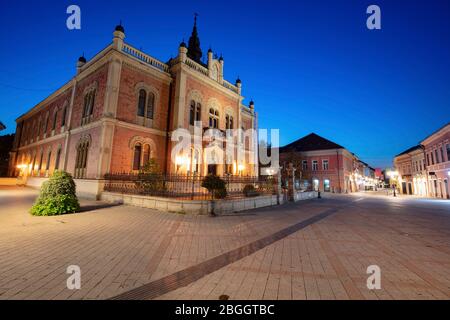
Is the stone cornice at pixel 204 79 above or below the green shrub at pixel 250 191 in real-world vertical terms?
above

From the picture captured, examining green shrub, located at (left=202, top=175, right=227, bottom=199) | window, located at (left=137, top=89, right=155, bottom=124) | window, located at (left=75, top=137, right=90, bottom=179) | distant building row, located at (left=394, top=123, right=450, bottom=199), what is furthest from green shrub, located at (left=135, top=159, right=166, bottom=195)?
distant building row, located at (left=394, top=123, right=450, bottom=199)

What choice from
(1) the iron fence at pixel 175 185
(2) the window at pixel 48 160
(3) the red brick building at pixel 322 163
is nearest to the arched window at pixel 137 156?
(1) the iron fence at pixel 175 185

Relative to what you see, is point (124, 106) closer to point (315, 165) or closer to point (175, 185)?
point (175, 185)

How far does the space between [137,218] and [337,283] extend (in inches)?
292

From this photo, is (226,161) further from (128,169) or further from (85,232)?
(85,232)

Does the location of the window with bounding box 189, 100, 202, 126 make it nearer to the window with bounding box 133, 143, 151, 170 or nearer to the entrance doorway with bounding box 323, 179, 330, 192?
the window with bounding box 133, 143, 151, 170

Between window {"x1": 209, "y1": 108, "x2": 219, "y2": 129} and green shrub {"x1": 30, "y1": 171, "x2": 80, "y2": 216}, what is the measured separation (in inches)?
559

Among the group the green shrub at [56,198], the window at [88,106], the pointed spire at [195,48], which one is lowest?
the green shrub at [56,198]

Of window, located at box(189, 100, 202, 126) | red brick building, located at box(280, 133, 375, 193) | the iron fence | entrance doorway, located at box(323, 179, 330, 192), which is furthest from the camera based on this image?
entrance doorway, located at box(323, 179, 330, 192)

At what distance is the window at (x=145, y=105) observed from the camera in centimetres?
1716

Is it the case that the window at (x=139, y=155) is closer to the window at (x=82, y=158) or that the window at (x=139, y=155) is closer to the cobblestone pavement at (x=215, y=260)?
the window at (x=82, y=158)

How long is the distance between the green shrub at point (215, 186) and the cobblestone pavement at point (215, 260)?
10.1ft

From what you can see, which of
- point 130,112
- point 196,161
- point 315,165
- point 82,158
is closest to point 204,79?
point 130,112

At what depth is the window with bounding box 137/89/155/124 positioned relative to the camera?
17.2 m
